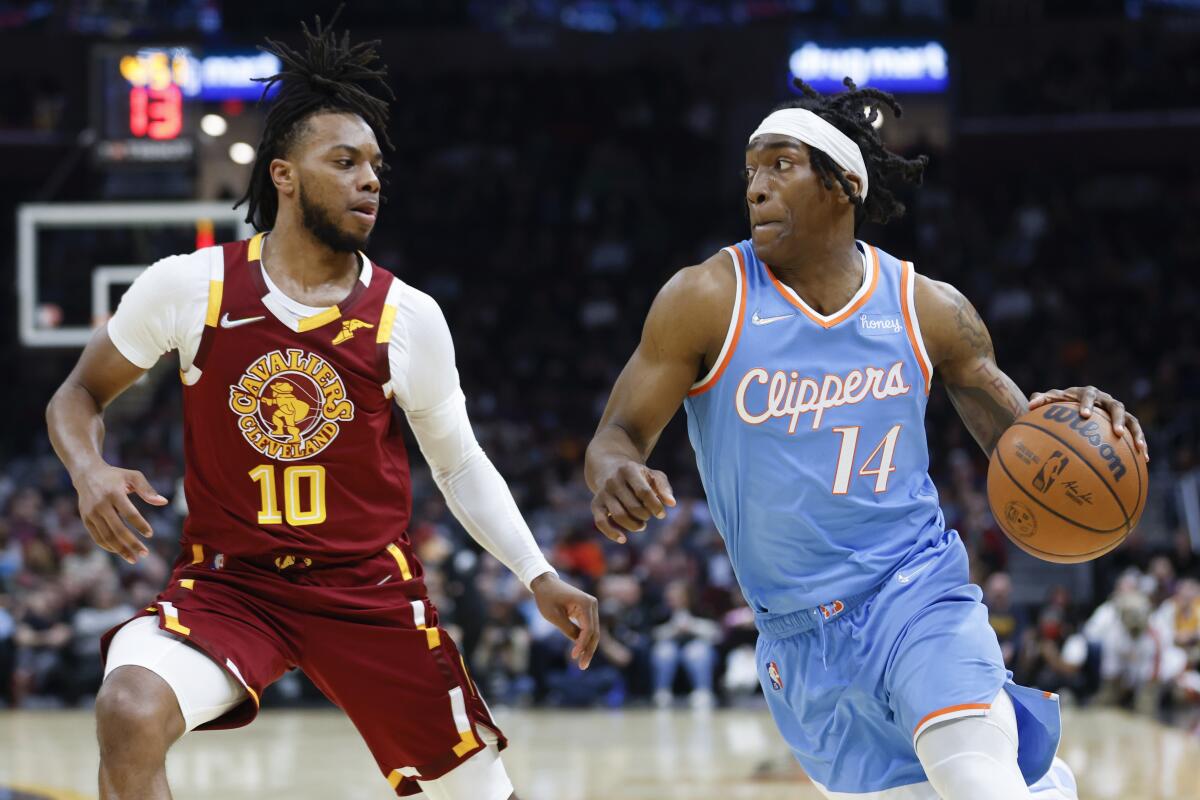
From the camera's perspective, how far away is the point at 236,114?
37.2 feet

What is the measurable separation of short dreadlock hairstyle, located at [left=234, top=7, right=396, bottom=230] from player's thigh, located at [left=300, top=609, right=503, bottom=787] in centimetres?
119

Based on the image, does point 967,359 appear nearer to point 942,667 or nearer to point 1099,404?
point 1099,404

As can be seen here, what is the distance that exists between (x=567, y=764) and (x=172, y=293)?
6325 mm

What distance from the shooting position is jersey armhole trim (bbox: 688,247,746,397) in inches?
160

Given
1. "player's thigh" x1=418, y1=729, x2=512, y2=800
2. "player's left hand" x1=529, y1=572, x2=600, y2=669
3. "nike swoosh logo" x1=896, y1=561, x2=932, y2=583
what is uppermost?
"nike swoosh logo" x1=896, y1=561, x2=932, y2=583

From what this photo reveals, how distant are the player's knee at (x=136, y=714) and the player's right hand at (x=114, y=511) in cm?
28

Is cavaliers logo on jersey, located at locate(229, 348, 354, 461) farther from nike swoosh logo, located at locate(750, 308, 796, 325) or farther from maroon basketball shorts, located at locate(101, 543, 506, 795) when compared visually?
nike swoosh logo, located at locate(750, 308, 796, 325)

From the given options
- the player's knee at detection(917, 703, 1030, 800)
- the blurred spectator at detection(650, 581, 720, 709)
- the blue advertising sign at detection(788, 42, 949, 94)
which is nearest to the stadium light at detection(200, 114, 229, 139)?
the blurred spectator at detection(650, 581, 720, 709)

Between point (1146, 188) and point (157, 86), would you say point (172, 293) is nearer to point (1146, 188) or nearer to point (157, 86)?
point (157, 86)

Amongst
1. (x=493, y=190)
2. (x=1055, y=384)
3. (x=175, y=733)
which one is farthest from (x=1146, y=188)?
(x=175, y=733)

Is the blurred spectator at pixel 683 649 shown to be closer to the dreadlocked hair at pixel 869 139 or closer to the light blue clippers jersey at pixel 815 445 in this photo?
the dreadlocked hair at pixel 869 139

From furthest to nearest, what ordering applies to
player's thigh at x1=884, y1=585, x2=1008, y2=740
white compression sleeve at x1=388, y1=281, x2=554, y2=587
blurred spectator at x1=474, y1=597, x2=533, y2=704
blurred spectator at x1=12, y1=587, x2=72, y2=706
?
blurred spectator at x1=12, y1=587, x2=72, y2=706
blurred spectator at x1=474, y1=597, x2=533, y2=704
white compression sleeve at x1=388, y1=281, x2=554, y2=587
player's thigh at x1=884, y1=585, x2=1008, y2=740

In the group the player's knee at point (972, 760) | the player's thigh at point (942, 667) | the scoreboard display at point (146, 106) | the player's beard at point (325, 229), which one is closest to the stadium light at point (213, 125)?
the scoreboard display at point (146, 106)

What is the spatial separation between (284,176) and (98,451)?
2.94 ft
